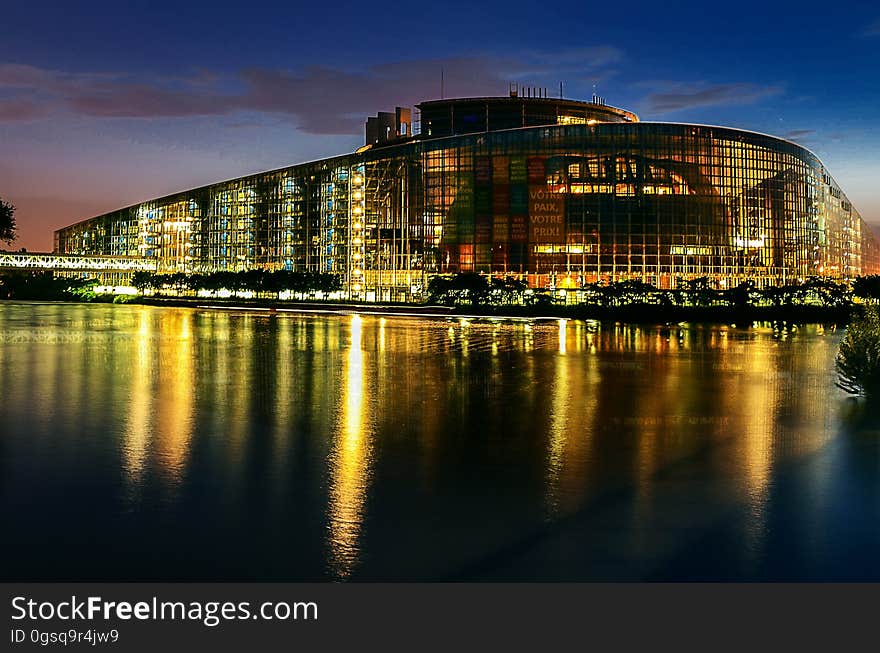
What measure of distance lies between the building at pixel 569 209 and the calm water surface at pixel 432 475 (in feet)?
233

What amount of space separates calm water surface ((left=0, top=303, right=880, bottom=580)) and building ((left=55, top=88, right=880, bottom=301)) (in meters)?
71.0

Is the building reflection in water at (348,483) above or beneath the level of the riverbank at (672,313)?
beneath

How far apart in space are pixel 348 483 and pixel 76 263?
15481cm

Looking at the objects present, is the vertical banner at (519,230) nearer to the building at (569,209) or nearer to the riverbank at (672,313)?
the building at (569,209)

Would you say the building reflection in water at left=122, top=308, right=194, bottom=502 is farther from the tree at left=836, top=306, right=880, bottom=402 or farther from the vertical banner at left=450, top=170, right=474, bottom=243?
the vertical banner at left=450, top=170, right=474, bottom=243

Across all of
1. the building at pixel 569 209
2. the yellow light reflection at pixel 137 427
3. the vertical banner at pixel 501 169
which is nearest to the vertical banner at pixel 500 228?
the building at pixel 569 209

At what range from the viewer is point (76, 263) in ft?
503

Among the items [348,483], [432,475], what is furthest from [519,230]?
[348,483]

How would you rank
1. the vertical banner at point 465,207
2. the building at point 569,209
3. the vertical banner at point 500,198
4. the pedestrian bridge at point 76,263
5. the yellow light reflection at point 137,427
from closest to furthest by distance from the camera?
the yellow light reflection at point 137,427 < the building at point 569,209 < the vertical banner at point 500,198 < the vertical banner at point 465,207 < the pedestrian bridge at point 76,263

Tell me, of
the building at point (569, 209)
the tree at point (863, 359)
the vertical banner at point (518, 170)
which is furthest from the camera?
the vertical banner at point (518, 170)

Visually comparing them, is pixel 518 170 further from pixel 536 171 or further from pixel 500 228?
pixel 500 228

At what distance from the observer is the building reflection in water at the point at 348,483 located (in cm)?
880
